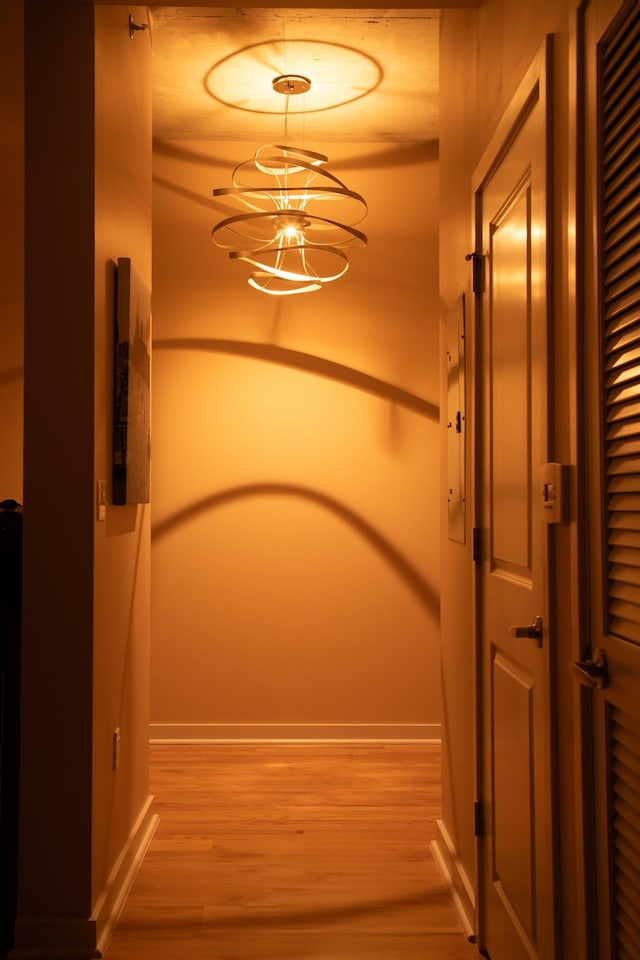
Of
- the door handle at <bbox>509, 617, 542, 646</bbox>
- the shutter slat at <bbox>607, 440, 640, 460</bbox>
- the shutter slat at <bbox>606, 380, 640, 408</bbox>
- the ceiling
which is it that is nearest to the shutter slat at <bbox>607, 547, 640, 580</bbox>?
the shutter slat at <bbox>607, 440, 640, 460</bbox>

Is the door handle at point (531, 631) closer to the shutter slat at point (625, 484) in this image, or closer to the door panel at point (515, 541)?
the door panel at point (515, 541)

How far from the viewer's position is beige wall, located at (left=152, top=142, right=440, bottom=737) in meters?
4.53

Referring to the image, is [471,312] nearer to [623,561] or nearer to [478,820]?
[623,561]

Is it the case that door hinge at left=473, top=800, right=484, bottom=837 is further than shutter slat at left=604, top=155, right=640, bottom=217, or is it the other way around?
door hinge at left=473, top=800, right=484, bottom=837

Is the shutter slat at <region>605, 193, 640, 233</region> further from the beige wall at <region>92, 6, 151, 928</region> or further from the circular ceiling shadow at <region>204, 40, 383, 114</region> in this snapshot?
the circular ceiling shadow at <region>204, 40, 383, 114</region>

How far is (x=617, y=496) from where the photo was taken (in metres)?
1.35

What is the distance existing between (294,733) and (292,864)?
4.99 ft

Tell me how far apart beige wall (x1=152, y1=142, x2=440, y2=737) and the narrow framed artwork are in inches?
61.3

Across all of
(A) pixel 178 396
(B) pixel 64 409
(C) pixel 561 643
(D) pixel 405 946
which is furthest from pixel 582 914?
(A) pixel 178 396

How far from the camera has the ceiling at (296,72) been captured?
11.5 ft

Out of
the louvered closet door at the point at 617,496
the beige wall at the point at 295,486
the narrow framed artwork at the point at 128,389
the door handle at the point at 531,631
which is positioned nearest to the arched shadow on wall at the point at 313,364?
the beige wall at the point at 295,486

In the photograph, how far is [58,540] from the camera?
240 cm

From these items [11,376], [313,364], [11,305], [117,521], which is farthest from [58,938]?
[11,305]

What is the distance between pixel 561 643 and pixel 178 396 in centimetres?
327
